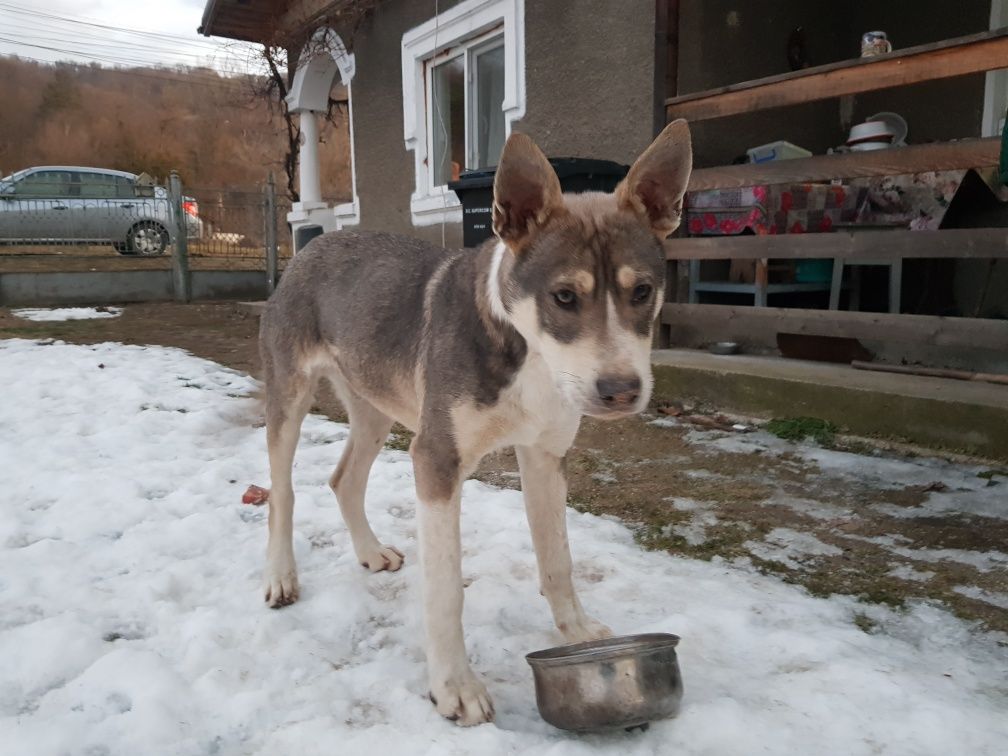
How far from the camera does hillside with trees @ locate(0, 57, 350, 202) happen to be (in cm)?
3516

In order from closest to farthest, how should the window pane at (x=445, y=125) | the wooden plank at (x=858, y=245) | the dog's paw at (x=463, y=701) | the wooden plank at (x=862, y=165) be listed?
the dog's paw at (x=463, y=701) < the wooden plank at (x=862, y=165) < the wooden plank at (x=858, y=245) < the window pane at (x=445, y=125)

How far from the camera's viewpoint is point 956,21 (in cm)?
707

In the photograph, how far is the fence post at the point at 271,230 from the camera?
46.1 ft

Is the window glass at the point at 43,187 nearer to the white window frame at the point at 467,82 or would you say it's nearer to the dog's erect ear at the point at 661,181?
the white window frame at the point at 467,82

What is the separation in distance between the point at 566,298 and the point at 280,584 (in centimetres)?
174

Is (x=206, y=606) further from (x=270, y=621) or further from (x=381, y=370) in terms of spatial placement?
(x=381, y=370)

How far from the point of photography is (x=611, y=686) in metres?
1.95

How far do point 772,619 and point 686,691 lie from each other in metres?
0.58

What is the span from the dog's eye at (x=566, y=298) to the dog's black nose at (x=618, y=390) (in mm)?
277

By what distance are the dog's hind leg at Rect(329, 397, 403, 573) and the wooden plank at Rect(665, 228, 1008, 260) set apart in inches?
83.7

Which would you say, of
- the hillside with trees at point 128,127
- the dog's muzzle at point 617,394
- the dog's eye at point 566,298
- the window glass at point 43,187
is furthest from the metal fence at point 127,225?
the hillside with trees at point 128,127

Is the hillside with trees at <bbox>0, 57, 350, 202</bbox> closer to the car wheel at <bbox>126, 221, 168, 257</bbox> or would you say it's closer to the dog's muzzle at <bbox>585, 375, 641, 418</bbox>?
the car wheel at <bbox>126, 221, 168, 257</bbox>

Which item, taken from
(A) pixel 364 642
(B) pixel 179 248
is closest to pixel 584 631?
(A) pixel 364 642

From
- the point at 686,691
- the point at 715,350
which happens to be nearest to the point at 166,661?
the point at 686,691
